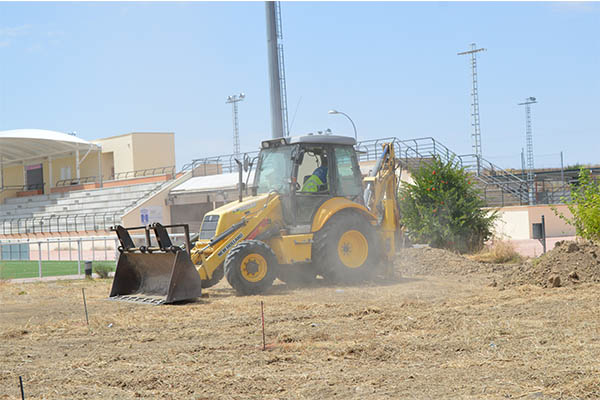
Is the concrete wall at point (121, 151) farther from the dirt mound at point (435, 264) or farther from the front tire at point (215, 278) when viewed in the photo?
the front tire at point (215, 278)

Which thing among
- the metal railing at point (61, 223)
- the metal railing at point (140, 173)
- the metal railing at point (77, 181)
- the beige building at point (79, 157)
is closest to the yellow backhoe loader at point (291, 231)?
the metal railing at point (61, 223)

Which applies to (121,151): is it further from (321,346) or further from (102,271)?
(321,346)

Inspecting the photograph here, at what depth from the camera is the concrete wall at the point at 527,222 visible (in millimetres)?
29453

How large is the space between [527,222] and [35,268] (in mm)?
19319

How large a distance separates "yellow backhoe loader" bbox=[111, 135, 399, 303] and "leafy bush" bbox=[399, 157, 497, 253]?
5837mm

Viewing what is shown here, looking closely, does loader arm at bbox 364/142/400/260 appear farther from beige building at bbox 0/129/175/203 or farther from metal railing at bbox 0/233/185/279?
beige building at bbox 0/129/175/203

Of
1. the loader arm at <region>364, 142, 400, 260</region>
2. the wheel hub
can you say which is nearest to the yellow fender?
the wheel hub

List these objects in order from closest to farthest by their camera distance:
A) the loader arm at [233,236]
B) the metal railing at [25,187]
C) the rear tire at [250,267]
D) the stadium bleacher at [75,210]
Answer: the rear tire at [250,267] < the loader arm at [233,236] < the stadium bleacher at [75,210] < the metal railing at [25,187]

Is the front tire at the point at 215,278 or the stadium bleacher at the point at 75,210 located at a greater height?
the stadium bleacher at the point at 75,210

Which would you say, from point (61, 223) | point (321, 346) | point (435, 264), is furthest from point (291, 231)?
point (61, 223)

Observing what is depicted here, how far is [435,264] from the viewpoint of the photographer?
17.4m

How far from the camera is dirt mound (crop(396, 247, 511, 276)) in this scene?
1691 cm

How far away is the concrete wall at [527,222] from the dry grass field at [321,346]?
16.7 m

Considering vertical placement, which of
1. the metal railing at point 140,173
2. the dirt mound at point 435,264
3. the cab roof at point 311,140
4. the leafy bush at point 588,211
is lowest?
the dirt mound at point 435,264
